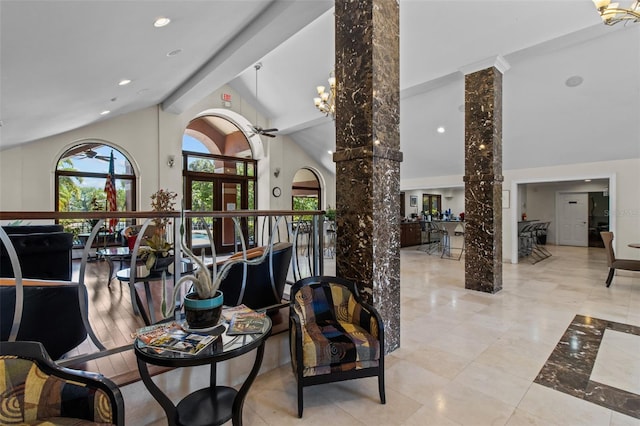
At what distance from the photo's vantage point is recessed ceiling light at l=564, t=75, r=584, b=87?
5207 mm

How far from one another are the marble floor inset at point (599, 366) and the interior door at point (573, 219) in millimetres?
8802

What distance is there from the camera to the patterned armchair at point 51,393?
1.21m

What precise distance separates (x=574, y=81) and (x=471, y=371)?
18.1 feet

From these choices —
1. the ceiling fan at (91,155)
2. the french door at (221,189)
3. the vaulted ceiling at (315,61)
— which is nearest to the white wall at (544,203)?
the vaulted ceiling at (315,61)

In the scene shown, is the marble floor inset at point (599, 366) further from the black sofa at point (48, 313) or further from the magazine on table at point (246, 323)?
the black sofa at point (48, 313)

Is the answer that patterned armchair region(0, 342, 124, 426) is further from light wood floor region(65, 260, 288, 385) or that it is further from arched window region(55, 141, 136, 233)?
arched window region(55, 141, 136, 233)

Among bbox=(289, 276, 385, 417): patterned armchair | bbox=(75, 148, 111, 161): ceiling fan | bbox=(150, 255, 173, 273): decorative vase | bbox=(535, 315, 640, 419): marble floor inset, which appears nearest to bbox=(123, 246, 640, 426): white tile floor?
bbox=(535, 315, 640, 419): marble floor inset

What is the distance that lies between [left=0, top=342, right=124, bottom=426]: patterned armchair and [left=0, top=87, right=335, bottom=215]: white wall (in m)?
6.28

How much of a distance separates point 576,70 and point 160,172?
8.42m

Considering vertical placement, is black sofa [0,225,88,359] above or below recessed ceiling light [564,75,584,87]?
below

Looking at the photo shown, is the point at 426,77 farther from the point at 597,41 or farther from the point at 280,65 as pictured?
the point at 280,65

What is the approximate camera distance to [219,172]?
344 inches

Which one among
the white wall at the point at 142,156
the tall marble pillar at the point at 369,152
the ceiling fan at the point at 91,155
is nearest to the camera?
the tall marble pillar at the point at 369,152

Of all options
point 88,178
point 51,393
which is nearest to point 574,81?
point 51,393
